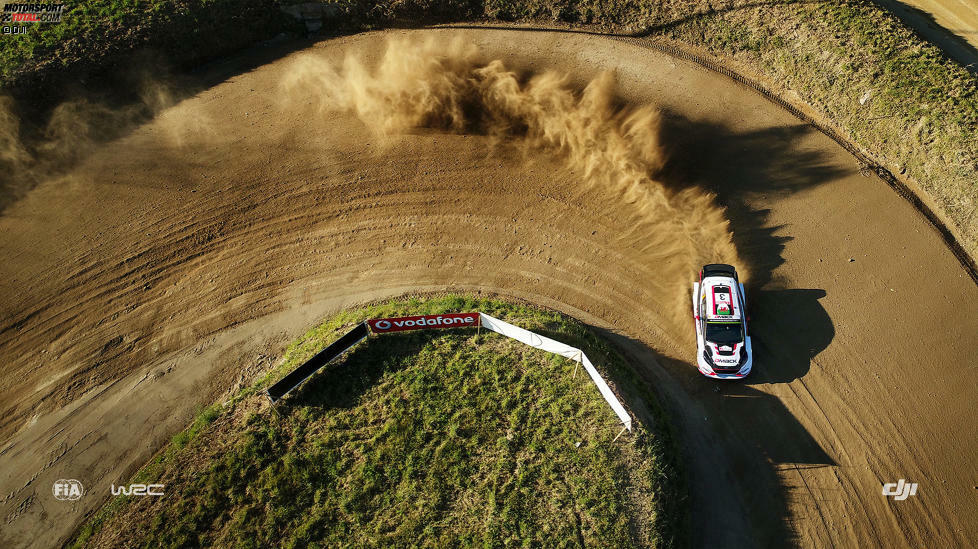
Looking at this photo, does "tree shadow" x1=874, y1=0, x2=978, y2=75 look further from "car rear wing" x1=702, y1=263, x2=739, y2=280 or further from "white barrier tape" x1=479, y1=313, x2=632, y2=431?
"white barrier tape" x1=479, y1=313, x2=632, y2=431

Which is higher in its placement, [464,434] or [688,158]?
[688,158]

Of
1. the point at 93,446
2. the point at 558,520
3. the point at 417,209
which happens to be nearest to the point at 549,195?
the point at 417,209

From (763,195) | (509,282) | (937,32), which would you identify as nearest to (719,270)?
(763,195)

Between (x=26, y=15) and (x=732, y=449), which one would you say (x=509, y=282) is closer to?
(x=732, y=449)

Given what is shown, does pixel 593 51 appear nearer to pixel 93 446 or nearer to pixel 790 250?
pixel 790 250

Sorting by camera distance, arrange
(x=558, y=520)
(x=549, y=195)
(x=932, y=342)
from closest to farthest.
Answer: (x=558, y=520), (x=932, y=342), (x=549, y=195)

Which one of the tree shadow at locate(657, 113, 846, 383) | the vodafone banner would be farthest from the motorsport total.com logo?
the tree shadow at locate(657, 113, 846, 383)
